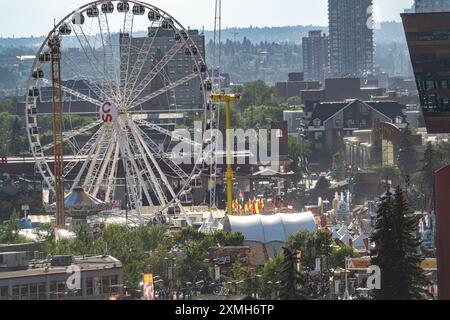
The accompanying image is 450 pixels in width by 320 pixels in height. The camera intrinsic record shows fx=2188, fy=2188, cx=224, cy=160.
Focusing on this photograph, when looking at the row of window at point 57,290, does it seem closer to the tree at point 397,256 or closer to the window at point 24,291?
the window at point 24,291

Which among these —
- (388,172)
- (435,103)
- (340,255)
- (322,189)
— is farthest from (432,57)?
(322,189)

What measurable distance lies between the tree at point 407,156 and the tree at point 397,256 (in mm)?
68686

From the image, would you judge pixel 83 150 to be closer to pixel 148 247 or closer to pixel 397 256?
pixel 148 247

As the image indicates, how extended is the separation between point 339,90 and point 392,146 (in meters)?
67.7

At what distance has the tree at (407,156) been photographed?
400ft

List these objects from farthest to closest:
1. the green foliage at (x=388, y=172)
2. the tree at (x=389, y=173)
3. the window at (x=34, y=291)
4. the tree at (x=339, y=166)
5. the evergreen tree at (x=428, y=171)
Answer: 1. the tree at (x=339, y=166)
2. the green foliage at (x=388, y=172)
3. the tree at (x=389, y=173)
4. the evergreen tree at (x=428, y=171)
5. the window at (x=34, y=291)

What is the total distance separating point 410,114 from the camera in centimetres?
17112

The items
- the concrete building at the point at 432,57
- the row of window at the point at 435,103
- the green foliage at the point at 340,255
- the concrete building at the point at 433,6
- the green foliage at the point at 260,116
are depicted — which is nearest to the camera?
the green foliage at the point at 340,255

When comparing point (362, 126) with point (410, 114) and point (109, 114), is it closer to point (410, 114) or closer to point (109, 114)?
point (410, 114)

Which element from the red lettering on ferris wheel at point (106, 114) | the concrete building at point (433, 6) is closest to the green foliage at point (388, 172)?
the red lettering on ferris wheel at point (106, 114)

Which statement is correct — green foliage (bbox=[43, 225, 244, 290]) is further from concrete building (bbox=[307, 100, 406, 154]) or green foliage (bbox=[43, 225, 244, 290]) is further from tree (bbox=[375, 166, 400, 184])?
concrete building (bbox=[307, 100, 406, 154])

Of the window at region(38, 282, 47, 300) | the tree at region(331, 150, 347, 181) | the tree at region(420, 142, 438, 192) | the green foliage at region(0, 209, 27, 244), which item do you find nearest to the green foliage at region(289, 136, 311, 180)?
the tree at region(331, 150, 347, 181)
